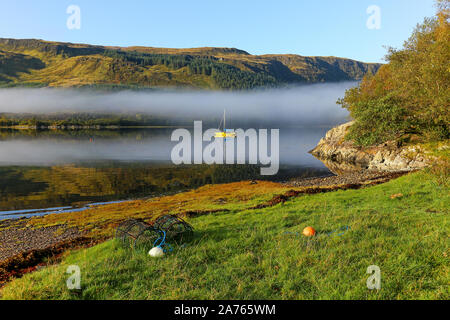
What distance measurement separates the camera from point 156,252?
8672mm

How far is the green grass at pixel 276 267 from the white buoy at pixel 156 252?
7.5 inches

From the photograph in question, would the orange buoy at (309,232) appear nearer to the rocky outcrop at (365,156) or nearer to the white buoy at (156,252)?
the white buoy at (156,252)

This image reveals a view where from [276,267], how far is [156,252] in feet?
11.6

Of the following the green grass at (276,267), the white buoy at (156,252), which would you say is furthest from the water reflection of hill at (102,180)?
the white buoy at (156,252)

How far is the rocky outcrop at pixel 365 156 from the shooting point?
38719 mm

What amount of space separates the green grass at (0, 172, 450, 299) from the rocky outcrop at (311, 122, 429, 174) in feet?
98.3

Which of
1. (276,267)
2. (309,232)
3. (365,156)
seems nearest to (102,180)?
(309,232)

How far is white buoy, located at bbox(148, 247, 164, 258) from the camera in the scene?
8.59 m

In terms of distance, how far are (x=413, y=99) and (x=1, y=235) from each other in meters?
35.3

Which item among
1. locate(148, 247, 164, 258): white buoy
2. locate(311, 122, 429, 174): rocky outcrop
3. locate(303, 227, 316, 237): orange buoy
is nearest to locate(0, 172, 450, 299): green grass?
locate(148, 247, 164, 258): white buoy

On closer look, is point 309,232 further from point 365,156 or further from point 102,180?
point 365,156

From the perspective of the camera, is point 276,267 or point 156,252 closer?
point 276,267
